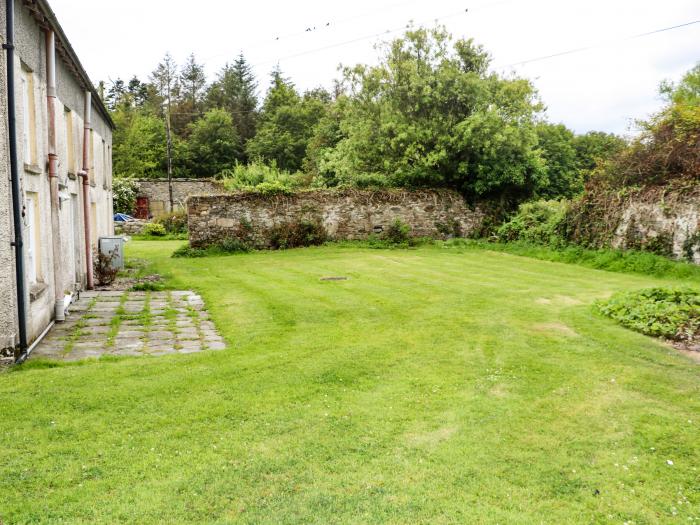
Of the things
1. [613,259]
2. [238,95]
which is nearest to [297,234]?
[613,259]

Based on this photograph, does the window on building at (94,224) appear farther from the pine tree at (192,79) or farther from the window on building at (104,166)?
the pine tree at (192,79)

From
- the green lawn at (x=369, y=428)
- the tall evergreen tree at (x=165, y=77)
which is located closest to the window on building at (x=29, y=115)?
the green lawn at (x=369, y=428)

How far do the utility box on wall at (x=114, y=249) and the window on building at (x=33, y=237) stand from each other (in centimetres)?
638

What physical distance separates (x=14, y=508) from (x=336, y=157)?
22.8 metres

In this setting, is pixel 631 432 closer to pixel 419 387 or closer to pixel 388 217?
pixel 419 387

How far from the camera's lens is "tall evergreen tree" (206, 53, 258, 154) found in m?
55.2

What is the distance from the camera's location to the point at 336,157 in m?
25.4

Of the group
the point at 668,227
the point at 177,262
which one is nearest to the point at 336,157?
the point at 177,262

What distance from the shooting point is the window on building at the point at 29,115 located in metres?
8.03

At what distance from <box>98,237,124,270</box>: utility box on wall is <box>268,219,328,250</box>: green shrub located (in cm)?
620

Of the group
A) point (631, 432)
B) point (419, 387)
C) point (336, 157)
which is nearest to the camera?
point (631, 432)

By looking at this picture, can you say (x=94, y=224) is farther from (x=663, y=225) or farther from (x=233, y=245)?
(x=663, y=225)

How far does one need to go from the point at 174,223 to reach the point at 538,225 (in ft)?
60.1

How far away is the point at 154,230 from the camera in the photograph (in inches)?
1123
